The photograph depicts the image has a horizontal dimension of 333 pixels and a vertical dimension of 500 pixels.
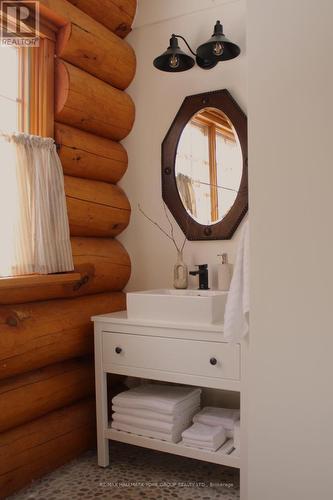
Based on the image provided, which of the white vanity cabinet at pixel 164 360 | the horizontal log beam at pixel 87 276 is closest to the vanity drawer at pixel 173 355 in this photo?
the white vanity cabinet at pixel 164 360

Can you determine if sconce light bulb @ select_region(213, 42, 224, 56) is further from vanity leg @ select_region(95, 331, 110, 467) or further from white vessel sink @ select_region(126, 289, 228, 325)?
vanity leg @ select_region(95, 331, 110, 467)

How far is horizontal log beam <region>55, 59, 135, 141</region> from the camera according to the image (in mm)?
2539

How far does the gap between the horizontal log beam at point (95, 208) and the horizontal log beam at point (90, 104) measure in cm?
33

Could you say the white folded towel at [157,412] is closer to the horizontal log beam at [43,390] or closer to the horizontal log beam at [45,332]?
the horizontal log beam at [43,390]

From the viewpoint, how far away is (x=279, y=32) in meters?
1.50

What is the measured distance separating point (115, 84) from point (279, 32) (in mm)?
1656

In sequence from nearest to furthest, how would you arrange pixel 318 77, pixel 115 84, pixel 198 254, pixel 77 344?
pixel 318 77 → pixel 77 344 → pixel 198 254 → pixel 115 84

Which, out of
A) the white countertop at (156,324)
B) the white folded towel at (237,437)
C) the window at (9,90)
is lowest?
the white folded towel at (237,437)

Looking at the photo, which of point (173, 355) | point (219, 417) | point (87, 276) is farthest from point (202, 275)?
point (219, 417)

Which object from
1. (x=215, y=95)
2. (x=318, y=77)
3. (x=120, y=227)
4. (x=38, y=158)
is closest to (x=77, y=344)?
(x=120, y=227)

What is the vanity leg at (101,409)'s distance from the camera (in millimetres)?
2490

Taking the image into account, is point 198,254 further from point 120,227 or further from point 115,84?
point 115,84

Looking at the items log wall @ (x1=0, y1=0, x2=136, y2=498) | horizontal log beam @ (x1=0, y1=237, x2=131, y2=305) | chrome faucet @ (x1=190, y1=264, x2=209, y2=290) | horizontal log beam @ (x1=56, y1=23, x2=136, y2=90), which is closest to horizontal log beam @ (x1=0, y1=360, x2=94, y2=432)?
log wall @ (x1=0, y1=0, x2=136, y2=498)

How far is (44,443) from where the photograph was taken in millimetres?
2391
